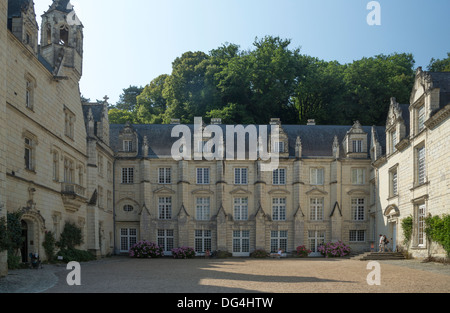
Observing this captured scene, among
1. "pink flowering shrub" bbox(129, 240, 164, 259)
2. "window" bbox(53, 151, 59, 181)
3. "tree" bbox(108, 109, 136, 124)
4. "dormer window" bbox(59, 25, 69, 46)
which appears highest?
"dormer window" bbox(59, 25, 69, 46)

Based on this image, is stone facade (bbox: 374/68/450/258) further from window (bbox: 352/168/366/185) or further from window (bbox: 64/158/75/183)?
window (bbox: 64/158/75/183)

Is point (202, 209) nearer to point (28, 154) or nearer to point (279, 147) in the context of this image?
point (279, 147)

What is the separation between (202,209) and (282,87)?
765 inches

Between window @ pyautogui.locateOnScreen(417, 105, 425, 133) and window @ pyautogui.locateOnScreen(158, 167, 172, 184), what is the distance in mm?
19240

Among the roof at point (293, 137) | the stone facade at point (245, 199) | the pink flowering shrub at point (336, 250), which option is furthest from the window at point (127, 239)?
the pink flowering shrub at point (336, 250)

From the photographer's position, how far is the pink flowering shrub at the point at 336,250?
37.6 meters

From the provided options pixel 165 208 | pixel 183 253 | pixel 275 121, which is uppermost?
pixel 275 121

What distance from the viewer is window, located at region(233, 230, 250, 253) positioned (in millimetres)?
39719

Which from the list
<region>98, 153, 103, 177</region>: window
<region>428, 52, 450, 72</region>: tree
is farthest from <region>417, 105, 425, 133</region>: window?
<region>428, 52, 450, 72</region>: tree

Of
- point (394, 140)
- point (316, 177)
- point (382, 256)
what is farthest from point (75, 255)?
point (394, 140)

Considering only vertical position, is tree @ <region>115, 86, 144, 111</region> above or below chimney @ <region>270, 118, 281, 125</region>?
above

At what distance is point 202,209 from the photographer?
4028cm

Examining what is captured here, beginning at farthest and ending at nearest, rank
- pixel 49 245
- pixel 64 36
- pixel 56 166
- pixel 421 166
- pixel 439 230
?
pixel 64 36 → pixel 421 166 → pixel 56 166 → pixel 49 245 → pixel 439 230
